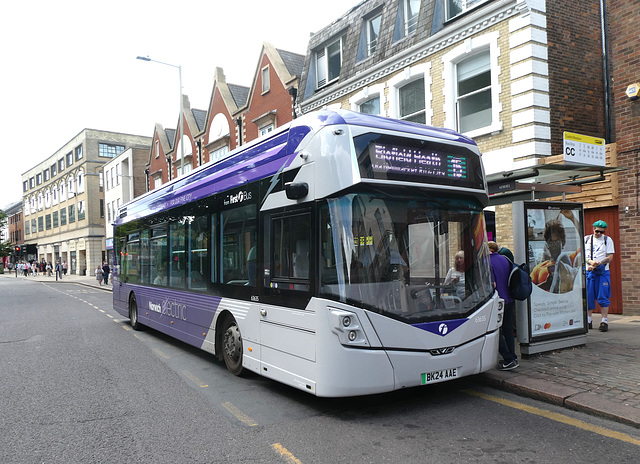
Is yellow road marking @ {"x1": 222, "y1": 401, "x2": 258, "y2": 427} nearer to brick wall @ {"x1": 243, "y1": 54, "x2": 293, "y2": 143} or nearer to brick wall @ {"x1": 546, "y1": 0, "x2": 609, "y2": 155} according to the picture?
brick wall @ {"x1": 546, "y1": 0, "x2": 609, "y2": 155}

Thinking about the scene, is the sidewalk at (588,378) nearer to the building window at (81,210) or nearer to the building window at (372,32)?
the building window at (372,32)

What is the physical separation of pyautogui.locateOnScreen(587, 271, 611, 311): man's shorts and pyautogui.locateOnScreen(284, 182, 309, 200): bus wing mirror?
6.44m

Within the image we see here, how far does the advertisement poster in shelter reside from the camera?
7.00 meters

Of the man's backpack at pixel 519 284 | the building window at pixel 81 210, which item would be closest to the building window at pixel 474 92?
the man's backpack at pixel 519 284

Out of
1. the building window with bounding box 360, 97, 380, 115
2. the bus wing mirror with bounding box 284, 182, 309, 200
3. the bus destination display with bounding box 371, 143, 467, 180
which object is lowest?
the bus wing mirror with bounding box 284, 182, 309, 200

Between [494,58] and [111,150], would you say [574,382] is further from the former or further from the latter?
[111,150]

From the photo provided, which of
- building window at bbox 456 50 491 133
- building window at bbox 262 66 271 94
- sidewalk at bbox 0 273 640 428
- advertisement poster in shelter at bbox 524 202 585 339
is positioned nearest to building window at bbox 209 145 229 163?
building window at bbox 262 66 271 94

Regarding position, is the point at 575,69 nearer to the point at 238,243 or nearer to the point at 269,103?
the point at 238,243

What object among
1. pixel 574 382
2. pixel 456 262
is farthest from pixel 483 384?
pixel 456 262

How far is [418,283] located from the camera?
516 centimetres

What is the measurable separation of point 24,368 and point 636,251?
11.4 m

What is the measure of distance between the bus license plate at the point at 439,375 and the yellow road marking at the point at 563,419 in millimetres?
670

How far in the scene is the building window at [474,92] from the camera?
1268 centimetres

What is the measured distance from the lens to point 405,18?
50.2 feet
